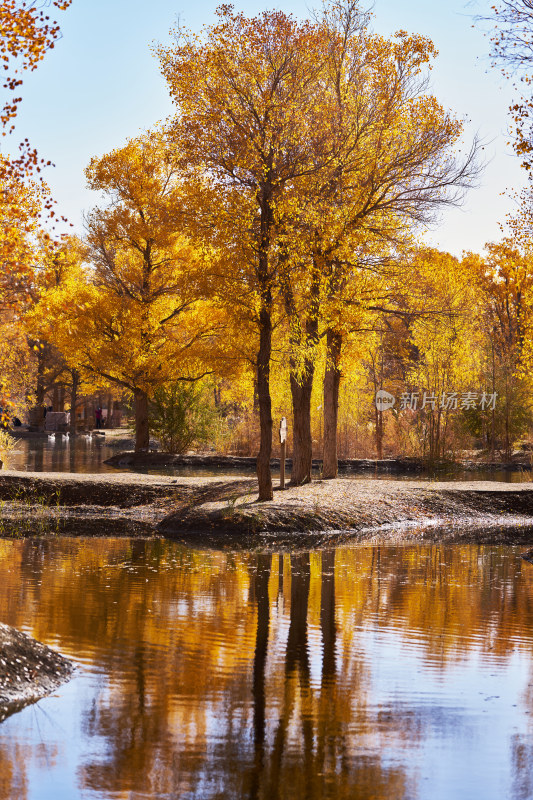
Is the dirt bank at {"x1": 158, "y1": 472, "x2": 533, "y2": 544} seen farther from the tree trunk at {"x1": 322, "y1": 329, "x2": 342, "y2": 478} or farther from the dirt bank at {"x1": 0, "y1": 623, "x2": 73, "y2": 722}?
the dirt bank at {"x1": 0, "y1": 623, "x2": 73, "y2": 722}

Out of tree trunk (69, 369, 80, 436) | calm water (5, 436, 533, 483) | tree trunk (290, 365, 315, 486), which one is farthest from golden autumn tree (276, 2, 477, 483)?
tree trunk (69, 369, 80, 436)

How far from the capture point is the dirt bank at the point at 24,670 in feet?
19.5

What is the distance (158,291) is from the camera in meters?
30.2

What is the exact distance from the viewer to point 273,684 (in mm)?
6492

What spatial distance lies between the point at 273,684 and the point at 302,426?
1214cm

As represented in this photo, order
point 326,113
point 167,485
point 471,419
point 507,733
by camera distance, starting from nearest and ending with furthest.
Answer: point 507,733, point 326,113, point 167,485, point 471,419

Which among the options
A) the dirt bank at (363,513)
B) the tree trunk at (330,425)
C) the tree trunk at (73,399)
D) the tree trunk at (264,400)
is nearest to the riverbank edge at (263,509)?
the dirt bank at (363,513)

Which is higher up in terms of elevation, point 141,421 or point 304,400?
point 304,400

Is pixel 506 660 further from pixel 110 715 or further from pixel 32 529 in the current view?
pixel 32 529

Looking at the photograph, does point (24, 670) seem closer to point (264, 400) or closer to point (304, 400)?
point (264, 400)

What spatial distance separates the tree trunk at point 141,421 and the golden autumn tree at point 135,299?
0.05m

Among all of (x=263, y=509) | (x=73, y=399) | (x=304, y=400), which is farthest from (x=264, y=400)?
(x=73, y=399)

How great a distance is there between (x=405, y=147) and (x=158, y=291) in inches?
513

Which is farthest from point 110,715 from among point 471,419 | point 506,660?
point 471,419
